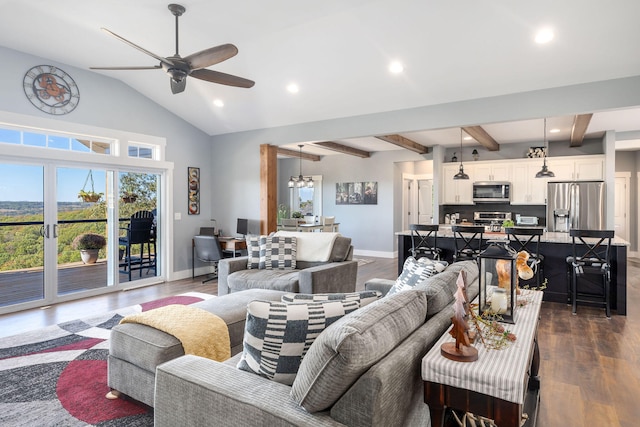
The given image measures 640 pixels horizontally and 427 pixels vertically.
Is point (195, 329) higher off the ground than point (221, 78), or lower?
lower

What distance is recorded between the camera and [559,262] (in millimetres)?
5012

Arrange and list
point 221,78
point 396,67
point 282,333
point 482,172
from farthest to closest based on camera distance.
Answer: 1. point 482,172
2. point 396,67
3. point 221,78
4. point 282,333

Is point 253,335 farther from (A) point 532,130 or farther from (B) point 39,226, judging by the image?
(A) point 532,130

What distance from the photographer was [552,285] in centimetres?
503

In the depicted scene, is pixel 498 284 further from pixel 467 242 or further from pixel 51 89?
pixel 51 89

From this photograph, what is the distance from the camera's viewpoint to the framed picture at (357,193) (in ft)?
31.6

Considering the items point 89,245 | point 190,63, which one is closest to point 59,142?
point 89,245

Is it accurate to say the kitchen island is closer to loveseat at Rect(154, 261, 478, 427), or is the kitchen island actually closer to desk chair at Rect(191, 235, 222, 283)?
desk chair at Rect(191, 235, 222, 283)

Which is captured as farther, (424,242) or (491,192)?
(491,192)

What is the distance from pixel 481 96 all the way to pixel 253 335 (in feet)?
14.3

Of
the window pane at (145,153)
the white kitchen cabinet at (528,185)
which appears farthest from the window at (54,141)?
the white kitchen cabinet at (528,185)

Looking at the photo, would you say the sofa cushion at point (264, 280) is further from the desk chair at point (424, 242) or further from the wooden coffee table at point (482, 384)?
the wooden coffee table at point (482, 384)

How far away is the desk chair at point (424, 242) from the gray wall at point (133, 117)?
382cm

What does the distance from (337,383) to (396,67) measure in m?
3.99
